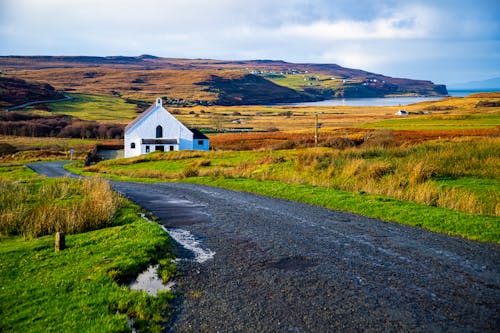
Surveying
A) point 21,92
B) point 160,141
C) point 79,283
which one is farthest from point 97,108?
point 79,283

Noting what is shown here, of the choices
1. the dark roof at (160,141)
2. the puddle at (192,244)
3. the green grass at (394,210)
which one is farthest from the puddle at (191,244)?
the dark roof at (160,141)

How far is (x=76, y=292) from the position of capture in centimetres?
846

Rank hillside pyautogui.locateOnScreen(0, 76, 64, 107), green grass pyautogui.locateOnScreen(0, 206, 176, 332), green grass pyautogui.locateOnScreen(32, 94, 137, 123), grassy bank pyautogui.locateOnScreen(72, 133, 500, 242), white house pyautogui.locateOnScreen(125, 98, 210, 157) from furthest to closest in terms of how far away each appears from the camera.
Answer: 1. hillside pyautogui.locateOnScreen(0, 76, 64, 107)
2. green grass pyautogui.locateOnScreen(32, 94, 137, 123)
3. white house pyautogui.locateOnScreen(125, 98, 210, 157)
4. grassy bank pyautogui.locateOnScreen(72, 133, 500, 242)
5. green grass pyautogui.locateOnScreen(0, 206, 176, 332)

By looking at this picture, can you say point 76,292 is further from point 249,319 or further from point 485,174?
point 485,174

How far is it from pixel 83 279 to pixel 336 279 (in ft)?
17.0

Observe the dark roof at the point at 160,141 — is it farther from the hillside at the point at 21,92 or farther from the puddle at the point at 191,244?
the hillside at the point at 21,92

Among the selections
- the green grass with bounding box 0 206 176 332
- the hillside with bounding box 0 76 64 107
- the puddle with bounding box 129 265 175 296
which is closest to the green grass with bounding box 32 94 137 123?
the hillside with bounding box 0 76 64 107

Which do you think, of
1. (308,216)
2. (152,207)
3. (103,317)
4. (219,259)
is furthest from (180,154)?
(103,317)

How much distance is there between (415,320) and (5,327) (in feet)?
21.8

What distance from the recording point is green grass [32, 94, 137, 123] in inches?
Answer: 5349

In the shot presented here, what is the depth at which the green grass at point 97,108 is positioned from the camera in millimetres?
135875

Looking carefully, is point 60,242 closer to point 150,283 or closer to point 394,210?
point 150,283

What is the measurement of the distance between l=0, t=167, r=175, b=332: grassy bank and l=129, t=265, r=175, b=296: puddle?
0.22 metres

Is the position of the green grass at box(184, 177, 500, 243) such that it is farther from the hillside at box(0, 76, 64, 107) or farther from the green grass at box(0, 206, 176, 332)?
the hillside at box(0, 76, 64, 107)
